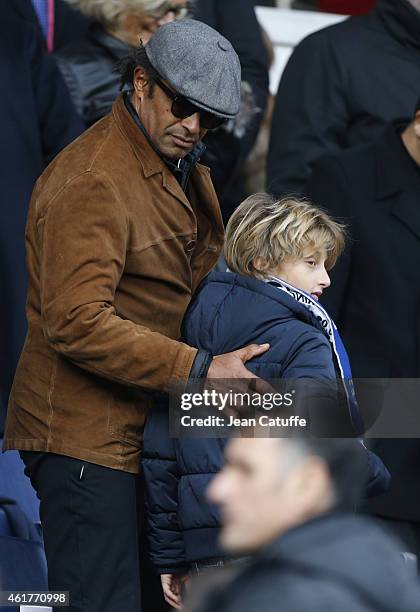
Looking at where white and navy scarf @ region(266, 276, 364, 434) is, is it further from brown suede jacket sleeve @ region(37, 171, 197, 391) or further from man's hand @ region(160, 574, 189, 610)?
man's hand @ region(160, 574, 189, 610)

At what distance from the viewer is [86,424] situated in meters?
3.59

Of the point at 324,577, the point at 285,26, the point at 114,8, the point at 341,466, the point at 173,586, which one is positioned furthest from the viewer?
the point at 285,26

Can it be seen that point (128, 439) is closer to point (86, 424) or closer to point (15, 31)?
point (86, 424)

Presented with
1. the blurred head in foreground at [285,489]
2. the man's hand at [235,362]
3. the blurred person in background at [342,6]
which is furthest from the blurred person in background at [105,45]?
the blurred person in background at [342,6]

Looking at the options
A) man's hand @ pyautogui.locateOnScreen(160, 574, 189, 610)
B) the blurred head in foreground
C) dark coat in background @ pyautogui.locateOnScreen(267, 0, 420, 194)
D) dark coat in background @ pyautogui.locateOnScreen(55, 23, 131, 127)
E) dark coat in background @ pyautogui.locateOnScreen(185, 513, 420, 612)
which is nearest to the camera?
dark coat in background @ pyautogui.locateOnScreen(185, 513, 420, 612)

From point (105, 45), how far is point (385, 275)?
140 centimetres

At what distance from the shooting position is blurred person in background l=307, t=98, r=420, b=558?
448cm

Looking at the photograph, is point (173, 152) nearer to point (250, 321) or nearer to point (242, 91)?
point (250, 321)

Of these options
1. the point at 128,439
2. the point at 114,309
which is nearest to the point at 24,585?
the point at 128,439

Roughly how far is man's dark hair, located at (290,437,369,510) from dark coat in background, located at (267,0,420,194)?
301cm

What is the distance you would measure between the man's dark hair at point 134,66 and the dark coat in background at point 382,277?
1069 mm

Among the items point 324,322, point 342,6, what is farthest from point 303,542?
point 342,6

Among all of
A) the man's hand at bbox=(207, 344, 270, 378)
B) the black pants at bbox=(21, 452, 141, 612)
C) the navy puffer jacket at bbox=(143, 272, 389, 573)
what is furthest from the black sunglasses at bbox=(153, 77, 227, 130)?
the black pants at bbox=(21, 452, 141, 612)

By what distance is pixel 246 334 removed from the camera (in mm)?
3568
